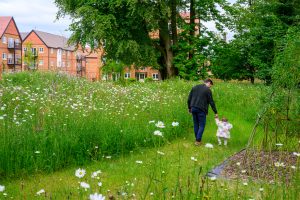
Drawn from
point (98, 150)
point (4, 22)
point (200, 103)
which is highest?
point (4, 22)

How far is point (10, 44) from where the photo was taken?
237 ft

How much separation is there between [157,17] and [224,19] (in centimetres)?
741

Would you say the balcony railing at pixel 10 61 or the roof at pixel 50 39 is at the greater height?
the roof at pixel 50 39

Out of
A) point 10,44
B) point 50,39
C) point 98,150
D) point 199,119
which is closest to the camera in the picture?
point 98,150

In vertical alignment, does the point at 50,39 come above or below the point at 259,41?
above

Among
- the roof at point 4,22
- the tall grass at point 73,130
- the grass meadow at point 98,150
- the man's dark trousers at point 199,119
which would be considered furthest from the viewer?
the roof at point 4,22

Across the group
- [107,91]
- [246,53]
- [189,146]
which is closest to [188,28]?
[246,53]

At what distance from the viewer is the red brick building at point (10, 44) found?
6956 centimetres

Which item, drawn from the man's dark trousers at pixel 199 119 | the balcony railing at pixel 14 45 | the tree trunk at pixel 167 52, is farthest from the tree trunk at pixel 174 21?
the balcony railing at pixel 14 45

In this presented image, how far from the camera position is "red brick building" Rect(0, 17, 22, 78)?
69.6m

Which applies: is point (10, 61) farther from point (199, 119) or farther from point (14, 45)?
point (199, 119)

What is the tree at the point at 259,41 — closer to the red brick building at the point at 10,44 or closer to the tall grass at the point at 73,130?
the tall grass at the point at 73,130

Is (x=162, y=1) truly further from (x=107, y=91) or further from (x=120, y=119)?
(x=120, y=119)

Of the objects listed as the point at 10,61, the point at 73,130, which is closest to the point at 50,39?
the point at 10,61
